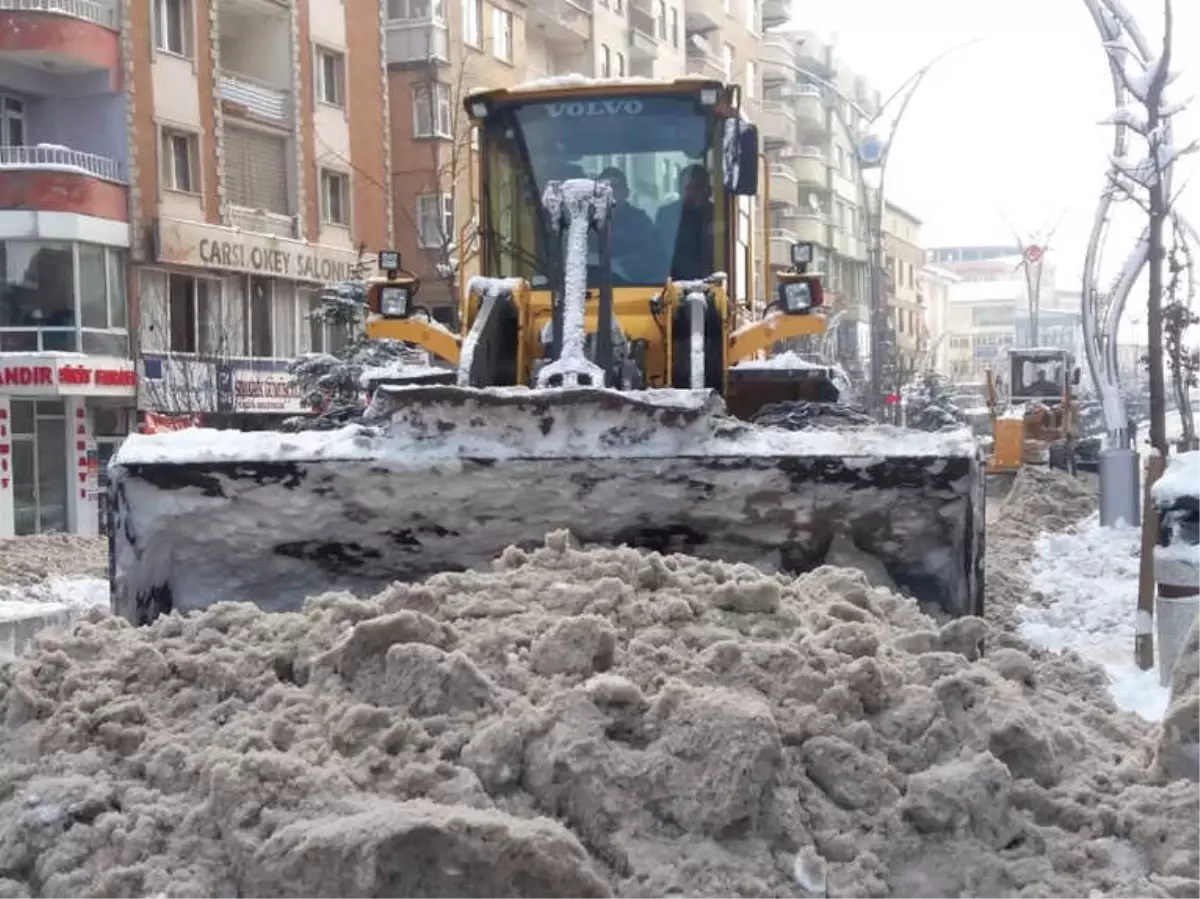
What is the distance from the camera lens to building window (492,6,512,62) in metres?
32.6

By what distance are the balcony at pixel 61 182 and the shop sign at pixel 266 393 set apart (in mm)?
3317

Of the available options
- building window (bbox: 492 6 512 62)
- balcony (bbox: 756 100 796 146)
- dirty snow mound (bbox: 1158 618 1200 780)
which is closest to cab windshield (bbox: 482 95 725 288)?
dirty snow mound (bbox: 1158 618 1200 780)

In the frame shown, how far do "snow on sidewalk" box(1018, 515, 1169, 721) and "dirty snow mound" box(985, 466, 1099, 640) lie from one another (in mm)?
114

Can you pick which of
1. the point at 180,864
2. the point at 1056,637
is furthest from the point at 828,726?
the point at 1056,637

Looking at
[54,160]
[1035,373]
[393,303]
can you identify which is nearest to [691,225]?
[393,303]

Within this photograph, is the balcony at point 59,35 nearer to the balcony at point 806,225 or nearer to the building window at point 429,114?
the building window at point 429,114

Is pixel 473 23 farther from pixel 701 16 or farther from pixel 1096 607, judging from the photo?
pixel 1096 607

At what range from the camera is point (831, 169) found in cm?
5403

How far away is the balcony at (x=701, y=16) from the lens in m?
47.7

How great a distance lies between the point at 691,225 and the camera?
6.84 meters

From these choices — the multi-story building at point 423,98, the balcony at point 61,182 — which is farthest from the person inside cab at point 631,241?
the multi-story building at point 423,98

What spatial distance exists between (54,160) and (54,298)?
6.74 feet

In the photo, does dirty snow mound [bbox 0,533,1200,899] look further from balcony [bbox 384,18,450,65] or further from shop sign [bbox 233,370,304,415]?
balcony [bbox 384,18,450,65]

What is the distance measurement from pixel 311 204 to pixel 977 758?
25.7 meters
